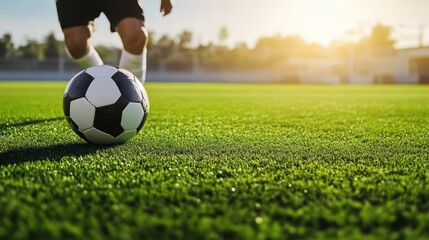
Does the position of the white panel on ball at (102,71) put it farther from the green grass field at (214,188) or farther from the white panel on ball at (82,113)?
the green grass field at (214,188)

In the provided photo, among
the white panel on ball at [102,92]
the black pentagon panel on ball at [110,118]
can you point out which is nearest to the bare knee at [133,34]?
the white panel on ball at [102,92]

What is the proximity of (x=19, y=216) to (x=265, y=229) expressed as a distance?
2.30ft

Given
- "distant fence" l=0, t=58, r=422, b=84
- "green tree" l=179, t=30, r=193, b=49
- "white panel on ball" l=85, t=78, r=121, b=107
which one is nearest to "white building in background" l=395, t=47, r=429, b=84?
"distant fence" l=0, t=58, r=422, b=84

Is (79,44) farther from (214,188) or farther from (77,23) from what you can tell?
(214,188)

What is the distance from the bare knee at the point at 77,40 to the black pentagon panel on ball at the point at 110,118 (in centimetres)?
166

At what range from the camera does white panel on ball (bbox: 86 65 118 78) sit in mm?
2756

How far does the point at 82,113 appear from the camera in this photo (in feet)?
8.71

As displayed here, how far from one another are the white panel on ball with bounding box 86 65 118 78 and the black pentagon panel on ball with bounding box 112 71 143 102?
3 cm

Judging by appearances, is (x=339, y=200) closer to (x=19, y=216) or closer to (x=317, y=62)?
(x=19, y=216)

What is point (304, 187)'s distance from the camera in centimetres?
169

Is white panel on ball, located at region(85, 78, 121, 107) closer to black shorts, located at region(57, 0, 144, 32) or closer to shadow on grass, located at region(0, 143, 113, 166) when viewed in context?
shadow on grass, located at region(0, 143, 113, 166)

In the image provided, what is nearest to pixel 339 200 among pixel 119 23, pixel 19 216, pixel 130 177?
pixel 130 177

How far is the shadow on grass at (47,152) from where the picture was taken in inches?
87.4

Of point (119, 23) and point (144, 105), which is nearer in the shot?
A: point (144, 105)
